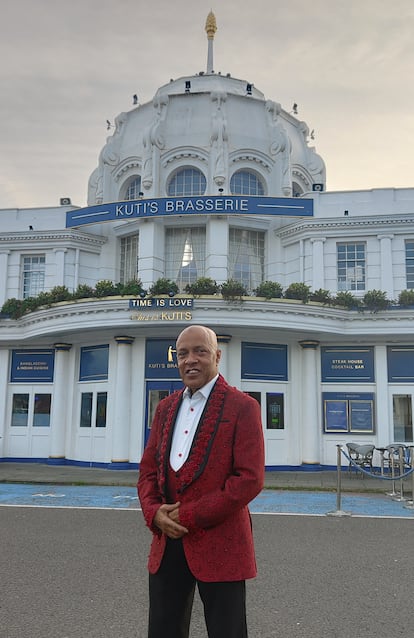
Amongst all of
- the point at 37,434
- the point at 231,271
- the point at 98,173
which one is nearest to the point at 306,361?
→ the point at 231,271

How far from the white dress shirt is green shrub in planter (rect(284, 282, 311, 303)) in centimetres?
1413

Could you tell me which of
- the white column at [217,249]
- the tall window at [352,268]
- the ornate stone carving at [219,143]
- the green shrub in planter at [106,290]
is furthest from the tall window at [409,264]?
the green shrub in planter at [106,290]

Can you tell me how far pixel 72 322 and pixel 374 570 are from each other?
12.9m

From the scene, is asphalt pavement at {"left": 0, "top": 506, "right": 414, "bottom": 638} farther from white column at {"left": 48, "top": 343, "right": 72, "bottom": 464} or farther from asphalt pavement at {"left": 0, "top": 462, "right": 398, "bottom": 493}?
white column at {"left": 48, "top": 343, "right": 72, "bottom": 464}

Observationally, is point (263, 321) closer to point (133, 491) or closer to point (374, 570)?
point (133, 491)

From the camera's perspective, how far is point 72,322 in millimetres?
17578

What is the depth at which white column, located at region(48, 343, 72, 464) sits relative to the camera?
61.1 ft

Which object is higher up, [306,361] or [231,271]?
[231,271]

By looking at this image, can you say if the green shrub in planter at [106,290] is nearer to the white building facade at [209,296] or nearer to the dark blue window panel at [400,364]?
the white building facade at [209,296]

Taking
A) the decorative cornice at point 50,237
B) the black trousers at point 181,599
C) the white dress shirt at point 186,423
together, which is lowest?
the black trousers at point 181,599

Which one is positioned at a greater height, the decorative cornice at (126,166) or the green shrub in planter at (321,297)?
the decorative cornice at (126,166)

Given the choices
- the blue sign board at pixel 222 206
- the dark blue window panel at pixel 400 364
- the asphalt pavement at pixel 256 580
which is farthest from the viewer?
the blue sign board at pixel 222 206

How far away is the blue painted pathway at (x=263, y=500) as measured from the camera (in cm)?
1050

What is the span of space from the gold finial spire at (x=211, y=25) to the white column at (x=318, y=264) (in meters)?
13.2
